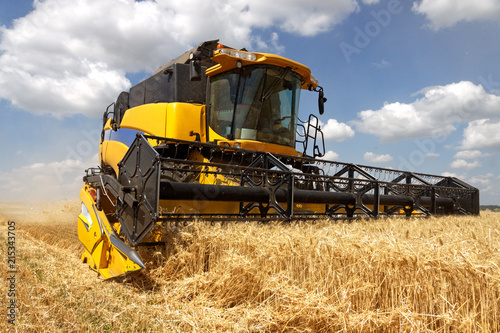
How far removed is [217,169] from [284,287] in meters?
2.41

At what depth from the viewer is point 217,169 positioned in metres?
4.56

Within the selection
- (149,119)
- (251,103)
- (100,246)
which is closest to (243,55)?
(251,103)

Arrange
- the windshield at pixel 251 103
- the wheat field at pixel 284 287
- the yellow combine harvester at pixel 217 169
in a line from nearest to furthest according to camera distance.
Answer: the wheat field at pixel 284 287
the yellow combine harvester at pixel 217 169
the windshield at pixel 251 103

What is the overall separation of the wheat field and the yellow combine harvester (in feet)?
1.07

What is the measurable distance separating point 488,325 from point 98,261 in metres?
3.44

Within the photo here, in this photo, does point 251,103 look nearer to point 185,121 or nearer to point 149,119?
point 185,121

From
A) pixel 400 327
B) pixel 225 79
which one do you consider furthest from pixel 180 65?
pixel 400 327

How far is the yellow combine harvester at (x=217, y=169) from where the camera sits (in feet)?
10.9

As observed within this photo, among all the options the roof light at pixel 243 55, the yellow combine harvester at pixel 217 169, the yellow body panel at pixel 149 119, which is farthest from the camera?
the yellow body panel at pixel 149 119

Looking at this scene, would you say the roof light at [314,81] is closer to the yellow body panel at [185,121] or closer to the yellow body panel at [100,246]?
the yellow body panel at [185,121]

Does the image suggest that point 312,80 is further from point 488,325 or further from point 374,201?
point 488,325

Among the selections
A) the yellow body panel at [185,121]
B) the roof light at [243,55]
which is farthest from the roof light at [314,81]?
the yellow body panel at [185,121]

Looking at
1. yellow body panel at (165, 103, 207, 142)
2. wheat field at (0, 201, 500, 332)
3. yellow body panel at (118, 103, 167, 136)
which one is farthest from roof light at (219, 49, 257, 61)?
wheat field at (0, 201, 500, 332)

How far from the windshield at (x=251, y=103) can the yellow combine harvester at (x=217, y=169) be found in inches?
0.5
